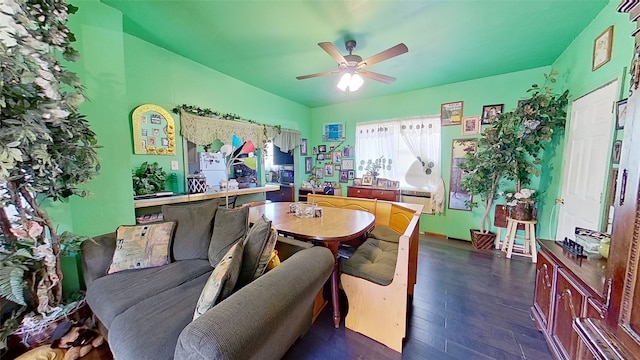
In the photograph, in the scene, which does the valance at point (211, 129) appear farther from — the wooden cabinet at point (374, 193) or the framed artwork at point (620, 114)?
the framed artwork at point (620, 114)

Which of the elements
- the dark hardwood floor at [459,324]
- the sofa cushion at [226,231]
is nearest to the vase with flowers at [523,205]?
the dark hardwood floor at [459,324]

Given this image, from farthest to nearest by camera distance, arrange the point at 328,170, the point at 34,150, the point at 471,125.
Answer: the point at 328,170
the point at 471,125
the point at 34,150

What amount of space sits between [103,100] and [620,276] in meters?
3.34

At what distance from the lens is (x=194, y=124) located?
300 cm

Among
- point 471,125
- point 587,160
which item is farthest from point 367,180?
point 587,160

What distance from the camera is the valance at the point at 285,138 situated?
4210 millimetres

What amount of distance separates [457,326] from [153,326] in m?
2.02

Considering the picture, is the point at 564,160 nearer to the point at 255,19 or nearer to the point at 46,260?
the point at 255,19

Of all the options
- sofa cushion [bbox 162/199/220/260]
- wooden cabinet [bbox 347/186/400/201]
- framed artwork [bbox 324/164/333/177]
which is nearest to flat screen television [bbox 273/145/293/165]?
framed artwork [bbox 324/164/333/177]

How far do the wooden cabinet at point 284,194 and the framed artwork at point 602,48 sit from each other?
14.4ft

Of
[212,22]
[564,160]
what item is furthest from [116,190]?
[564,160]

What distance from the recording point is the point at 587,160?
6.74 ft

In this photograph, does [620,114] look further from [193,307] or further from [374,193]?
[193,307]

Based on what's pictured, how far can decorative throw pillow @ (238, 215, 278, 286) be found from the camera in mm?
1378
